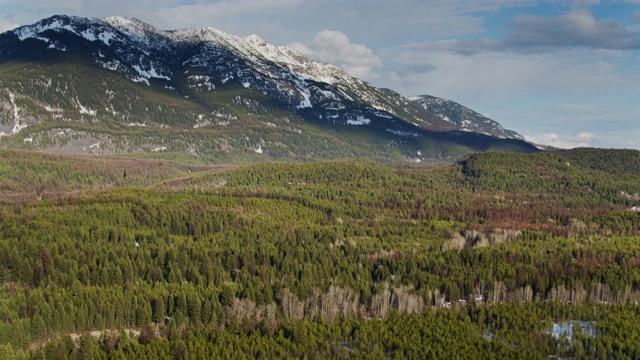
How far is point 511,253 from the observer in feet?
552

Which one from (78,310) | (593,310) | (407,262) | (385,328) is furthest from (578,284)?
(78,310)

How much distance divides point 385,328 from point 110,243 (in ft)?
266

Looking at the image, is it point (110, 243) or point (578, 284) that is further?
point (110, 243)

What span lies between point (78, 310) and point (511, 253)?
4230 inches

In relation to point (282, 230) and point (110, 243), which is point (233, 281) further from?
point (282, 230)

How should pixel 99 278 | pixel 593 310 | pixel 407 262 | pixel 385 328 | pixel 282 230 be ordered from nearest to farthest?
pixel 385 328, pixel 593 310, pixel 99 278, pixel 407 262, pixel 282 230

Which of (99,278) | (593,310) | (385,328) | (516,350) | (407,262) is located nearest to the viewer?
(516,350)

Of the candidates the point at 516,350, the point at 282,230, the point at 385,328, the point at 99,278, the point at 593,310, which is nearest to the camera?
the point at 516,350

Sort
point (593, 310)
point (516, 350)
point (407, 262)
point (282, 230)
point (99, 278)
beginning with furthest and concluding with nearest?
point (282, 230) → point (407, 262) → point (99, 278) → point (593, 310) → point (516, 350)

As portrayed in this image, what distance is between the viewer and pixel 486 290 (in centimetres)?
14525

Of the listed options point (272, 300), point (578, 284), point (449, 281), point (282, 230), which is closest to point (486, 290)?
point (449, 281)

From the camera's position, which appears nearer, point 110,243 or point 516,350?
point 516,350

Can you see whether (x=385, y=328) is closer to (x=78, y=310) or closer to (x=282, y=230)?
(x=78, y=310)

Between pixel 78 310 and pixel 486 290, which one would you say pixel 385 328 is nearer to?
pixel 486 290
